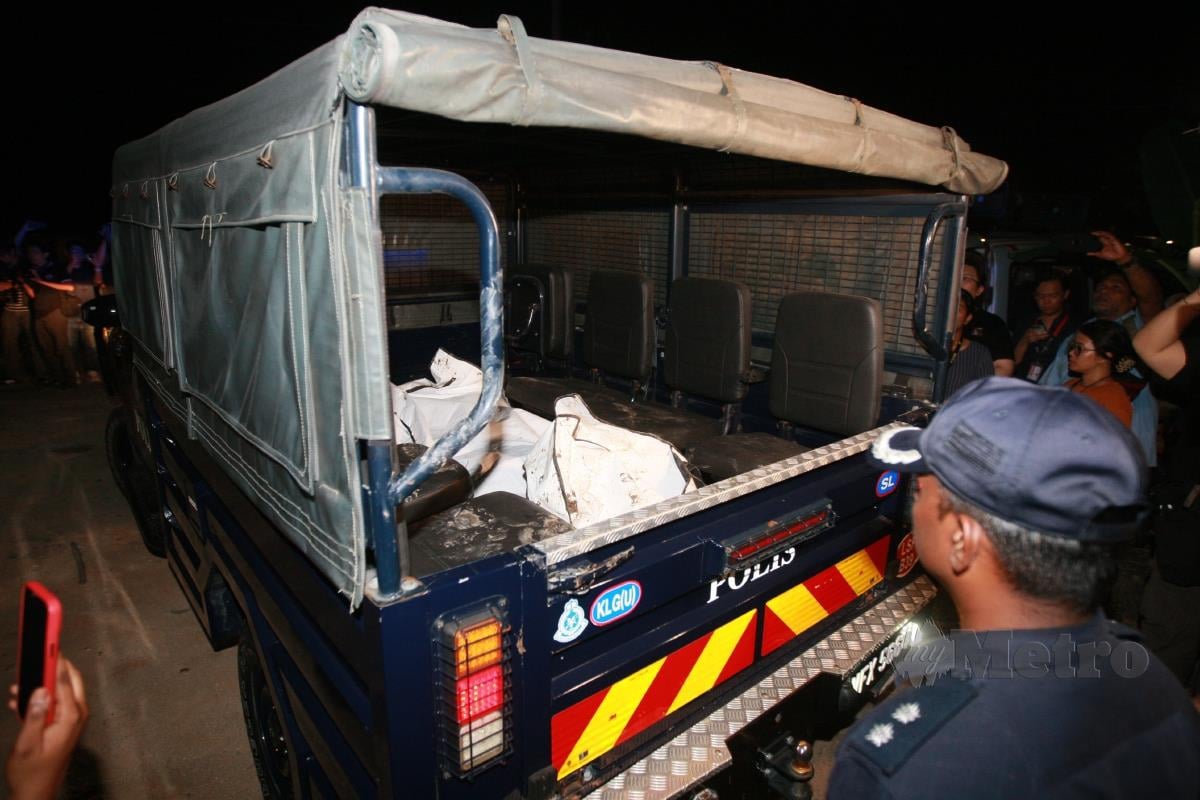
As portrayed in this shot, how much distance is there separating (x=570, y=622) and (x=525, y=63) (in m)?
1.22

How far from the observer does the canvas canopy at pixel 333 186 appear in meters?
1.24

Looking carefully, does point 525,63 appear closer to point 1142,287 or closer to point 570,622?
point 570,622

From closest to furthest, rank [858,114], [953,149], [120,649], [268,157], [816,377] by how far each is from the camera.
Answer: [268,157] < [858,114] < [953,149] < [816,377] < [120,649]

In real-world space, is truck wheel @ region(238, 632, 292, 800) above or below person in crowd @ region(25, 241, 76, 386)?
below

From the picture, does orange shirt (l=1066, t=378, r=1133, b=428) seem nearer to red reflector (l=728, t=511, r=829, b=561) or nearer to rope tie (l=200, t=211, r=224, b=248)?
red reflector (l=728, t=511, r=829, b=561)

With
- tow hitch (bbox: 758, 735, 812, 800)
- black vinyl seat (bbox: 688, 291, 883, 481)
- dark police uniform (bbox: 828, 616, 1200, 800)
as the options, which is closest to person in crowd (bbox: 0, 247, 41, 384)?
black vinyl seat (bbox: 688, 291, 883, 481)

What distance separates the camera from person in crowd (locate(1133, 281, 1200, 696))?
8.91 feet

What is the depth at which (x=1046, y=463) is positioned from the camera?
96 centimetres

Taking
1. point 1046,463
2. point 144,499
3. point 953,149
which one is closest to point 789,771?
point 1046,463

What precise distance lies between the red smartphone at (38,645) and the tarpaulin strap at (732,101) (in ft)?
5.60

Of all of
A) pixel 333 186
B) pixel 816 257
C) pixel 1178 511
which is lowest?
pixel 1178 511

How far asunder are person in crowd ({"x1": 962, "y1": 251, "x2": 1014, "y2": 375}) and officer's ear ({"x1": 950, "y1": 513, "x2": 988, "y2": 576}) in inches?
150

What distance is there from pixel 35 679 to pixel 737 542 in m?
1.56

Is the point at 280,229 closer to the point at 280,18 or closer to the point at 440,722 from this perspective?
the point at 440,722
